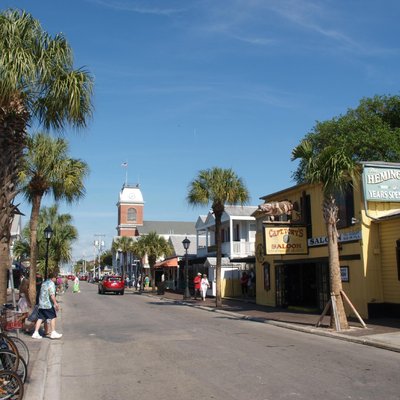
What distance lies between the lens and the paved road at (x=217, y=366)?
7457mm

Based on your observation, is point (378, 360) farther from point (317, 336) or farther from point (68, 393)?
point (68, 393)

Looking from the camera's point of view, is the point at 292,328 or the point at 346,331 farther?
the point at 292,328

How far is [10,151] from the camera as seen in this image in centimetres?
881

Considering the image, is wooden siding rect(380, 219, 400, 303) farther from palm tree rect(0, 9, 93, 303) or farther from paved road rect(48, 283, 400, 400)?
palm tree rect(0, 9, 93, 303)

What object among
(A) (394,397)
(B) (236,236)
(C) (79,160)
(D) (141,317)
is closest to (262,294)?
(D) (141,317)

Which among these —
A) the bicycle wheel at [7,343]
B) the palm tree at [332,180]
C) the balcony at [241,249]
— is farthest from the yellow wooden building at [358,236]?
the balcony at [241,249]

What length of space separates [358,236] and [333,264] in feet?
10.6

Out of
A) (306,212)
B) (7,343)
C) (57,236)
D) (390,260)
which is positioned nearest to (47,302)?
(7,343)

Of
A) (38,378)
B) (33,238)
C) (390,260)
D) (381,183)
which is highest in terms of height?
(381,183)

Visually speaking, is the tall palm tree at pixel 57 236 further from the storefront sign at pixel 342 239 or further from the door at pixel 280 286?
the storefront sign at pixel 342 239

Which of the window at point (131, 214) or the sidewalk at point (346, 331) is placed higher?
the window at point (131, 214)

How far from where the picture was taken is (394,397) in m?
7.03

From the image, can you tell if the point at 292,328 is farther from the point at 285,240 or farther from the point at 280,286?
the point at 280,286

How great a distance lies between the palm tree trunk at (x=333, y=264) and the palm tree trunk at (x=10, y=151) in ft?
32.4
